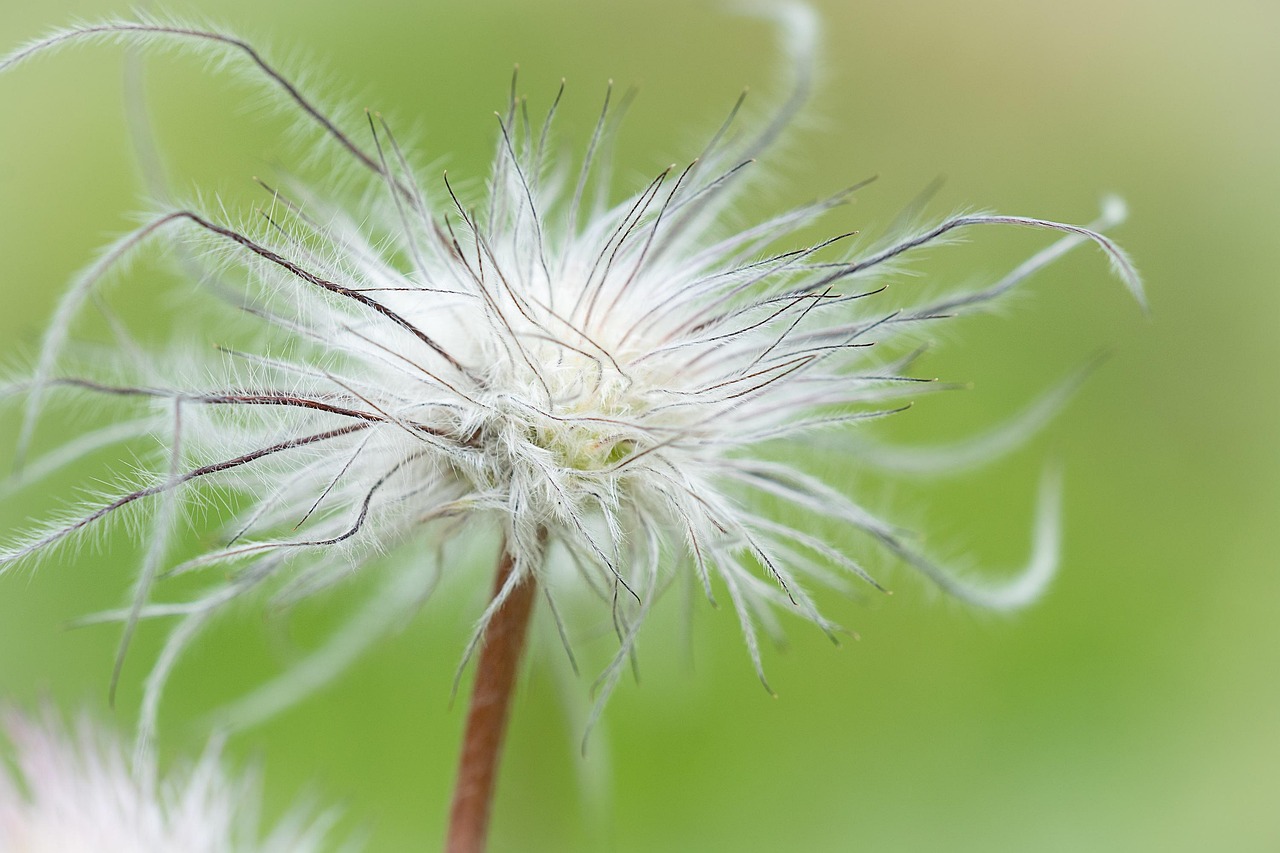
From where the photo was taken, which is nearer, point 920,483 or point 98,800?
point 98,800

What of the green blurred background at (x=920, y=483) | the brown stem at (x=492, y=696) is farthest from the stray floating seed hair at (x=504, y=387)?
the green blurred background at (x=920, y=483)

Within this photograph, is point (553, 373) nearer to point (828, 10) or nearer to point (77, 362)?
point (77, 362)

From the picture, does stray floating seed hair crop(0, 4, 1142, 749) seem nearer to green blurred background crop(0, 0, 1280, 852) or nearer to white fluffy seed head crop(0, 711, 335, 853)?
white fluffy seed head crop(0, 711, 335, 853)

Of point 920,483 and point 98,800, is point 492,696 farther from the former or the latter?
point 920,483

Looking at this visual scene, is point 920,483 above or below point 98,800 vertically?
above

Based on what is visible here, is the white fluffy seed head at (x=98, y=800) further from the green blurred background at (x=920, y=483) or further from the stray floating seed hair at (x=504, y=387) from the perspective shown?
the green blurred background at (x=920, y=483)

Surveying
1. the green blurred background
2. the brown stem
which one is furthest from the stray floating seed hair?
the green blurred background

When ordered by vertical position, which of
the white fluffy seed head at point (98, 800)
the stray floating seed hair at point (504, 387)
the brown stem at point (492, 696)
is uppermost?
the stray floating seed hair at point (504, 387)

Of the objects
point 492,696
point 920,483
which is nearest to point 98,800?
point 492,696

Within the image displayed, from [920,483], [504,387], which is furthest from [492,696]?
[920,483]
